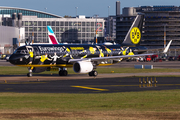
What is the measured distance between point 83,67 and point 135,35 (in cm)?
1608

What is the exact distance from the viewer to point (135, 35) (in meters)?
61.2

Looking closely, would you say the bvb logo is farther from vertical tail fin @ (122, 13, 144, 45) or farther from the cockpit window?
the cockpit window

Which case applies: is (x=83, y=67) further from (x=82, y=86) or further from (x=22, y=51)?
(x=82, y=86)

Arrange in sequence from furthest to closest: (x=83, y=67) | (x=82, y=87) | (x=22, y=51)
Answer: (x=83, y=67) < (x=22, y=51) < (x=82, y=87)

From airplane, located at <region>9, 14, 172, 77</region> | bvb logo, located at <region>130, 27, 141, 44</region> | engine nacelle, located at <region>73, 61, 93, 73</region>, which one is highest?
bvb logo, located at <region>130, 27, 141, 44</region>

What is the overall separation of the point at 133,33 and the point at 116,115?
4350 centimetres

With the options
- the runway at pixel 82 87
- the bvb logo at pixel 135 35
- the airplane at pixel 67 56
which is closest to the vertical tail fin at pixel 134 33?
the bvb logo at pixel 135 35

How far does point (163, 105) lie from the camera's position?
887 inches

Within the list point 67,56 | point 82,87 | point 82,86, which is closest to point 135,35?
point 67,56

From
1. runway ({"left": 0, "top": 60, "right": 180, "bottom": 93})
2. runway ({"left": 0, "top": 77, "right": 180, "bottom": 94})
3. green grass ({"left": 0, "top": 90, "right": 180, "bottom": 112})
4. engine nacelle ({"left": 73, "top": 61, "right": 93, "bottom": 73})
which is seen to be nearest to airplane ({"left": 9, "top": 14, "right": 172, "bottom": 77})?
engine nacelle ({"left": 73, "top": 61, "right": 93, "bottom": 73})

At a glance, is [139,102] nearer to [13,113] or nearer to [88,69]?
[13,113]

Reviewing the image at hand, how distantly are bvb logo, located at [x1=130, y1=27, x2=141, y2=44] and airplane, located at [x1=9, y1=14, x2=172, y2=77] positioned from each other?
299 centimetres

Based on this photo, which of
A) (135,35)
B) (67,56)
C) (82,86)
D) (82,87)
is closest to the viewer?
(82,87)

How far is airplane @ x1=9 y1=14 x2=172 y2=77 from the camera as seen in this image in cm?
4853
